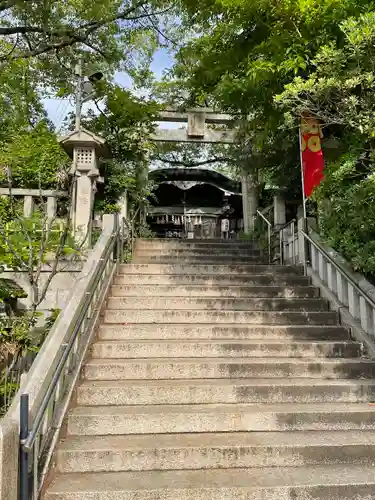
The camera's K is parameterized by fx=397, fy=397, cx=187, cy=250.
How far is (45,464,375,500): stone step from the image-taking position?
2.76m

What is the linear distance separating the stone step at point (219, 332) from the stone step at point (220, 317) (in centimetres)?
16

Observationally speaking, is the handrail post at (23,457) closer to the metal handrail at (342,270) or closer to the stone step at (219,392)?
the stone step at (219,392)

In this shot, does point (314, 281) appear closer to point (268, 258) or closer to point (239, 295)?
point (239, 295)

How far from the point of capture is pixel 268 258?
828 centimetres

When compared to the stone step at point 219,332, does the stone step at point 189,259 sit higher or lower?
higher

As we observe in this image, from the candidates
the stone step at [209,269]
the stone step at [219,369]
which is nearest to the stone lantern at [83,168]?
the stone step at [209,269]

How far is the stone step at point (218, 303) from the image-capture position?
5.42m

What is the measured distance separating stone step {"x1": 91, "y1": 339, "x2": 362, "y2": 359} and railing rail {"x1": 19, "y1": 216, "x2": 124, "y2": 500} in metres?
0.34

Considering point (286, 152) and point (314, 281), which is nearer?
point (314, 281)

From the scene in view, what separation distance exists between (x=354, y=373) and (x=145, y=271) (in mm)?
3514

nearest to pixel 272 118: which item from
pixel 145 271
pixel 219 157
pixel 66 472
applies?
pixel 145 271

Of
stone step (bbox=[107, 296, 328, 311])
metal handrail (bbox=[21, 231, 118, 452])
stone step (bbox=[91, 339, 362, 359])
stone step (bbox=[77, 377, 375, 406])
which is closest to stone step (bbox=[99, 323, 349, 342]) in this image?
stone step (bbox=[91, 339, 362, 359])

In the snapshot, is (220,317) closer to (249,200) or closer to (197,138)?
(249,200)

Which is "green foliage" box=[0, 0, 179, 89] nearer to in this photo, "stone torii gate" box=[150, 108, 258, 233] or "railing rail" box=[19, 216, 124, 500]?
"stone torii gate" box=[150, 108, 258, 233]
